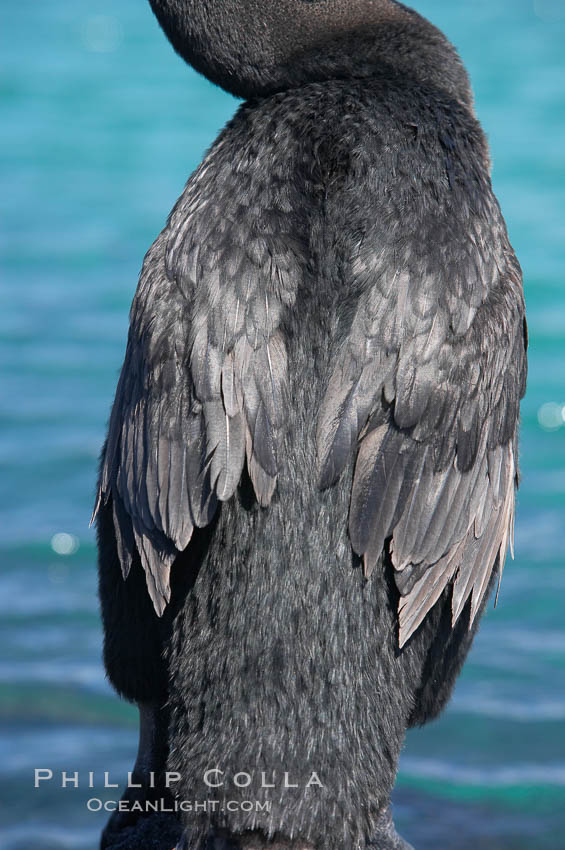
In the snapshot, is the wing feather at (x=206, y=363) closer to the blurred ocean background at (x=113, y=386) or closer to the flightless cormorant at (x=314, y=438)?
the flightless cormorant at (x=314, y=438)

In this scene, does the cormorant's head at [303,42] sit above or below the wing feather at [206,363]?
above

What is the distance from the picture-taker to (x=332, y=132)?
2.63 metres

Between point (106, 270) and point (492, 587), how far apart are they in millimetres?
6990

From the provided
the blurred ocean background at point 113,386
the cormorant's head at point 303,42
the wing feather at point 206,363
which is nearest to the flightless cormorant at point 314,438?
the wing feather at point 206,363

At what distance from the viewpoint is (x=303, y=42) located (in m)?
2.94

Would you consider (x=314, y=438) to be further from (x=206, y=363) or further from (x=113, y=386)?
(x=113, y=386)

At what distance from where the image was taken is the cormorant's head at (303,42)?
2895 millimetres

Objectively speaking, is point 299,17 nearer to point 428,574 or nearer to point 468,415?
point 468,415

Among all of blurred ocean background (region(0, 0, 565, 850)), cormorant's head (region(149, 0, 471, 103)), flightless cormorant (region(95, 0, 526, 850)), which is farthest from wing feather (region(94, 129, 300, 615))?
blurred ocean background (region(0, 0, 565, 850))

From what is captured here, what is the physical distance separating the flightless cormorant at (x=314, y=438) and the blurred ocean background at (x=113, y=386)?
2.08 metres

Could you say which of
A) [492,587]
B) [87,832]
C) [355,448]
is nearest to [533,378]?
[87,832]

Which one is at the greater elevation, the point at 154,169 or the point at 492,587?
the point at 154,169

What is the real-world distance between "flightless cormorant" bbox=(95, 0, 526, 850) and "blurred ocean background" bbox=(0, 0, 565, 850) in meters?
2.08

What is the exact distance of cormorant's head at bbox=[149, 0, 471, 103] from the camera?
9.50ft
